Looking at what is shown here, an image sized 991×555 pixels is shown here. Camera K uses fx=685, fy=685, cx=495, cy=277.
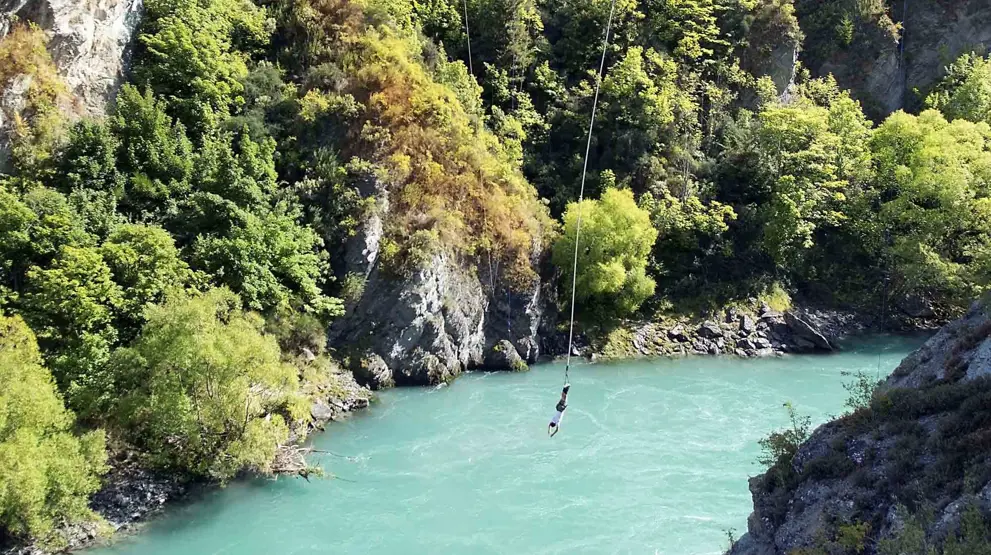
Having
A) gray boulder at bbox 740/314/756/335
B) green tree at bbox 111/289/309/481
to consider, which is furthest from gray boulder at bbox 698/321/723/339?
green tree at bbox 111/289/309/481

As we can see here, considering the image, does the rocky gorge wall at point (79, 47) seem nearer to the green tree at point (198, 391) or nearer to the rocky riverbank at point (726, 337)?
the green tree at point (198, 391)

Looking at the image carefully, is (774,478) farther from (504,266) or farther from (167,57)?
(167,57)

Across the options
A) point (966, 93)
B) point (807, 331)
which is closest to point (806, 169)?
point (807, 331)

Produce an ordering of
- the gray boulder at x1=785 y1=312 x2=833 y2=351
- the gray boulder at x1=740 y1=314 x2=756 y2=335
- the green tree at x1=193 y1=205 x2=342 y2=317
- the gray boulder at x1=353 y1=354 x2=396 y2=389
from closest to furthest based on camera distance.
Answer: the green tree at x1=193 y1=205 x2=342 y2=317 < the gray boulder at x1=353 y1=354 x2=396 y2=389 < the gray boulder at x1=785 y1=312 x2=833 y2=351 < the gray boulder at x1=740 y1=314 x2=756 y2=335

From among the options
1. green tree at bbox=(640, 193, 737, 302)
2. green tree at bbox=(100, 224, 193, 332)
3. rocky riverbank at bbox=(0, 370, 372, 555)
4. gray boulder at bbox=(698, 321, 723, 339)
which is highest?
green tree at bbox=(640, 193, 737, 302)

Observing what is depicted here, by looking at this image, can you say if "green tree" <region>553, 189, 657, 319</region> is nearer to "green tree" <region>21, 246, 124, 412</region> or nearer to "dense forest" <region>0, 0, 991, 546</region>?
"dense forest" <region>0, 0, 991, 546</region>

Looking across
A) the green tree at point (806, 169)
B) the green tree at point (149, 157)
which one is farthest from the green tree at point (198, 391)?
the green tree at point (806, 169)

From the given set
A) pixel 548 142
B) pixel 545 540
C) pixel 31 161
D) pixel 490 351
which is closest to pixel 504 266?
pixel 490 351
